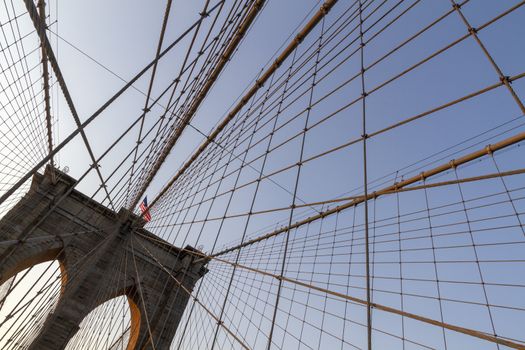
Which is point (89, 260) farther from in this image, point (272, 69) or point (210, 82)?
point (272, 69)

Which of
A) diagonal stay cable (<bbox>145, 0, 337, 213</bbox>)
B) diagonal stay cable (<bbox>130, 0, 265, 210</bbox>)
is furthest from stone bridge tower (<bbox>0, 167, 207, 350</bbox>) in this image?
diagonal stay cable (<bbox>145, 0, 337, 213</bbox>)

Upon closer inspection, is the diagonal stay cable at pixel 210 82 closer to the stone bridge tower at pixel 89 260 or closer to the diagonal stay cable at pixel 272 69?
the diagonal stay cable at pixel 272 69

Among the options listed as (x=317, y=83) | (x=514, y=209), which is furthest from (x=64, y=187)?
(x=514, y=209)

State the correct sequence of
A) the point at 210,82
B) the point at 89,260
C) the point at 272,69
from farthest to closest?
the point at 89,260, the point at 210,82, the point at 272,69

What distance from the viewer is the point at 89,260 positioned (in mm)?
11242

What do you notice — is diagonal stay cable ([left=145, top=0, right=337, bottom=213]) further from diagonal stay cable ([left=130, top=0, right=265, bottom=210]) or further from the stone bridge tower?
the stone bridge tower

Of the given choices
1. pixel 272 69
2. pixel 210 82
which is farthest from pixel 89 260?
pixel 272 69

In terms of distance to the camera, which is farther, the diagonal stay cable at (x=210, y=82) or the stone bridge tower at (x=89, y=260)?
the stone bridge tower at (x=89, y=260)

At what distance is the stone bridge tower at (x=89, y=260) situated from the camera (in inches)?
406

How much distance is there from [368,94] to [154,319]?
12.5 meters

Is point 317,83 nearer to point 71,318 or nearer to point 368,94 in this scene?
point 368,94

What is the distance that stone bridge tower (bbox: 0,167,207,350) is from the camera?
10320mm

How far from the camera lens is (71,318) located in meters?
10.6

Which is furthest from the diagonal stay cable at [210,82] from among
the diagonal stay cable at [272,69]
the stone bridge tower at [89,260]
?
the stone bridge tower at [89,260]
